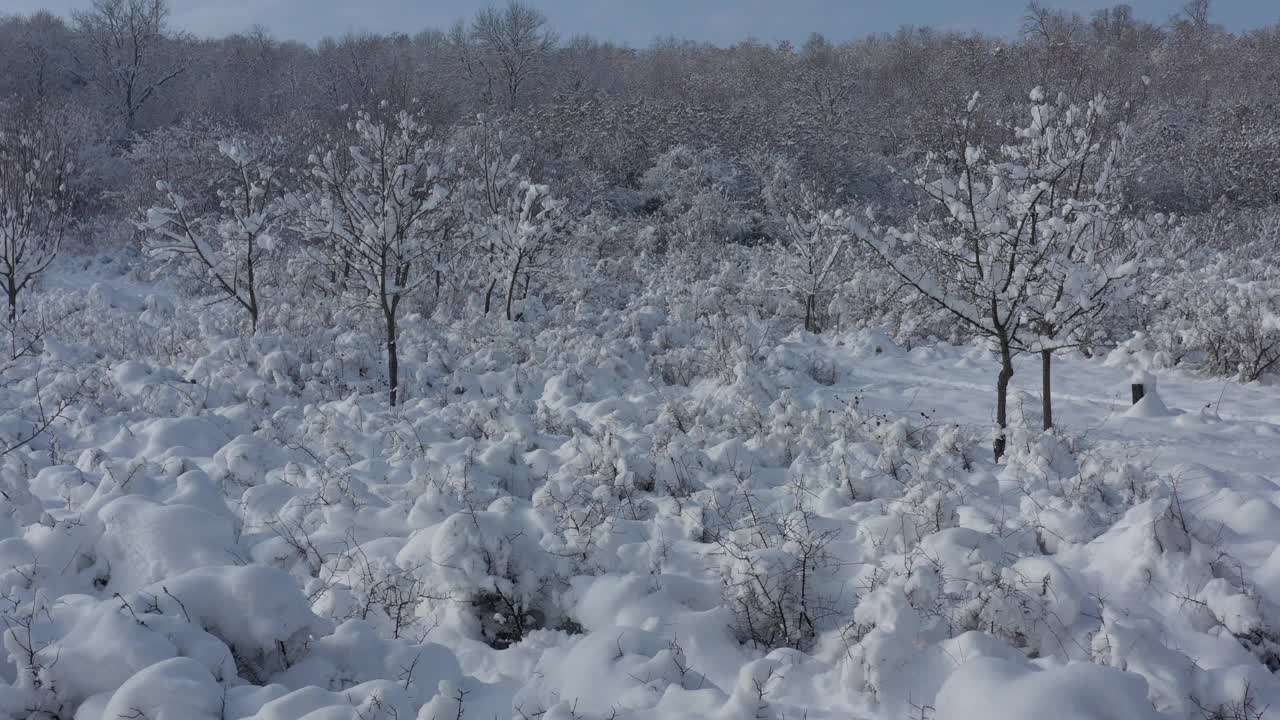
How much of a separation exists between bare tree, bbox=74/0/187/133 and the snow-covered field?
33.9 m

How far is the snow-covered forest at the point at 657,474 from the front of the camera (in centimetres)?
304

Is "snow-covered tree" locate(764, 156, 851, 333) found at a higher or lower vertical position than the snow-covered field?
higher

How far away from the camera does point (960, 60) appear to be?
4156 cm

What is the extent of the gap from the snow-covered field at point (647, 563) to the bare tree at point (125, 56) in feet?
111

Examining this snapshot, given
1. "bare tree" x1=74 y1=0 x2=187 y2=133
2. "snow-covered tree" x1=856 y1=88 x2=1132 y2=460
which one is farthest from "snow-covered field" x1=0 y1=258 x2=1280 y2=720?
"bare tree" x1=74 y1=0 x2=187 y2=133

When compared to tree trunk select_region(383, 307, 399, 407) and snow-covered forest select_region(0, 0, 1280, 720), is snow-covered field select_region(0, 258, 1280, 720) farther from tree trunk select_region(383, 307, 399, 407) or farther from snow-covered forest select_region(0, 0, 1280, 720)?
tree trunk select_region(383, 307, 399, 407)

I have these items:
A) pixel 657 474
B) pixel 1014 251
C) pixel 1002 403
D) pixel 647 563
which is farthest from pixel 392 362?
pixel 1014 251

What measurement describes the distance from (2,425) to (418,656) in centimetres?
605

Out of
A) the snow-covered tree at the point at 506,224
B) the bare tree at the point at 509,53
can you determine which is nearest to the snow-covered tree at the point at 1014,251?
the snow-covered tree at the point at 506,224

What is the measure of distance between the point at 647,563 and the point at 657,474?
1.22 metres

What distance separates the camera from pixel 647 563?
4188mm

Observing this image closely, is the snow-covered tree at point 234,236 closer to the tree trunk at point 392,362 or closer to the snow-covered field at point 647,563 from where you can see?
the tree trunk at point 392,362

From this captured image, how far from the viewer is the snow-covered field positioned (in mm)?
2859

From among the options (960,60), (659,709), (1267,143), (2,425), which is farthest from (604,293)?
(960,60)
